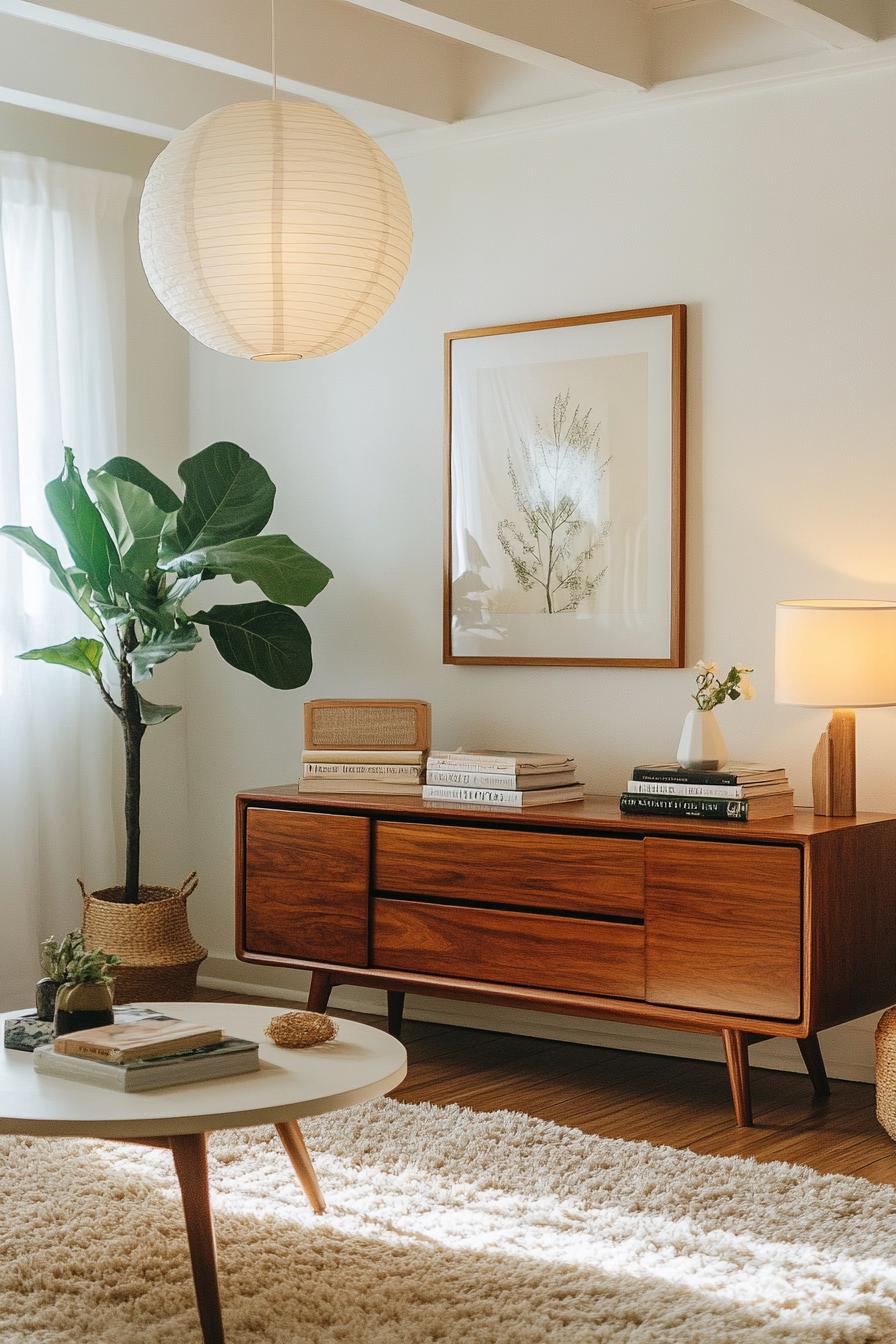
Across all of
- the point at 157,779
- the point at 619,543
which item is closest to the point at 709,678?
the point at 619,543

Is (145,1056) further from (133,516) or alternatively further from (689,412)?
(689,412)

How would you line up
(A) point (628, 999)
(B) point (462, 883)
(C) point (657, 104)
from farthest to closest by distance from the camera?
(C) point (657, 104), (B) point (462, 883), (A) point (628, 999)

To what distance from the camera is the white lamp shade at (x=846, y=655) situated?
3.34m

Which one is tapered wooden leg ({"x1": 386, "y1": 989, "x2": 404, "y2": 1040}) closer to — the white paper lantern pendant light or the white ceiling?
the white paper lantern pendant light

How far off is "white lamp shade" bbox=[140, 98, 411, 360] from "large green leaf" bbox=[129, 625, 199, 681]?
1392 millimetres

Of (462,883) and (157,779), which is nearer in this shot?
(462,883)

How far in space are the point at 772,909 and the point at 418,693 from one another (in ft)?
4.76

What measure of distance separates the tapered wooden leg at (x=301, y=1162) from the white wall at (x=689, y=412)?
4.68 feet

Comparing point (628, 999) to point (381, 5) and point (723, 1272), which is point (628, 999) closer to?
point (723, 1272)

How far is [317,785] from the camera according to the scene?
13.4ft

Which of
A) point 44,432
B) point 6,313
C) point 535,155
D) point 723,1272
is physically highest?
point 535,155

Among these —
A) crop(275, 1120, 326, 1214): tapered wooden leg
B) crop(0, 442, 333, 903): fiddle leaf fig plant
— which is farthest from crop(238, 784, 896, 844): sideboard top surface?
crop(275, 1120, 326, 1214): tapered wooden leg

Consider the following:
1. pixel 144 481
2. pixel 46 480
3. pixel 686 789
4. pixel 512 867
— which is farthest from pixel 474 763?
pixel 46 480

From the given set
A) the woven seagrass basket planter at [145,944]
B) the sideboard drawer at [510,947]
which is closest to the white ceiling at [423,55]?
the sideboard drawer at [510,947]
